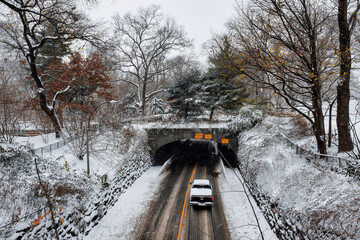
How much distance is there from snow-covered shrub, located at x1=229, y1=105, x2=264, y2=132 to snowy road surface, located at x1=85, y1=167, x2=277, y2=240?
18.5 ft

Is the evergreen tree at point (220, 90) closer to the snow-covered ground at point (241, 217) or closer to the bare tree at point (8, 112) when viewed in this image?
the snow-covered ground at point (241, 217)

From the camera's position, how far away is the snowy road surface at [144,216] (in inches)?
406

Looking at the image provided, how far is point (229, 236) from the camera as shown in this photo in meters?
10.2

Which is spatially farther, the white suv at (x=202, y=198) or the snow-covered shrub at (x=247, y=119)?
the snow-covered shrub at (x=247, y=119)

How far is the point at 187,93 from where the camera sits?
24.5 m

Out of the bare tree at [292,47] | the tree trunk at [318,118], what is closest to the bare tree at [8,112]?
the bare tree at [292,47]

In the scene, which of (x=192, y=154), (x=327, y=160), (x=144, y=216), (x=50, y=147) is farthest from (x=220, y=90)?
(x=50, y=147)

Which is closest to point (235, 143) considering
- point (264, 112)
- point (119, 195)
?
point (264, 112)

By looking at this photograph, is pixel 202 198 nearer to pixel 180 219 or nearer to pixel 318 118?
pixel 180 219

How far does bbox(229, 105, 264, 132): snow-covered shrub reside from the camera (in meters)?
19.2

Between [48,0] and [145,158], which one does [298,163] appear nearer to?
[145,158]

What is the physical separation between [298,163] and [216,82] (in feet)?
45.1

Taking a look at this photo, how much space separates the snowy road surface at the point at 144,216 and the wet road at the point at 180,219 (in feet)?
0.32

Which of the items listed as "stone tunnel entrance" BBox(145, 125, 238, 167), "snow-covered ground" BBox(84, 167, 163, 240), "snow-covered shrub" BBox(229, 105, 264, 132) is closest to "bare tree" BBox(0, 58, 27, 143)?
"snow-covered ground" BBox(84, 167, 163, 240)
